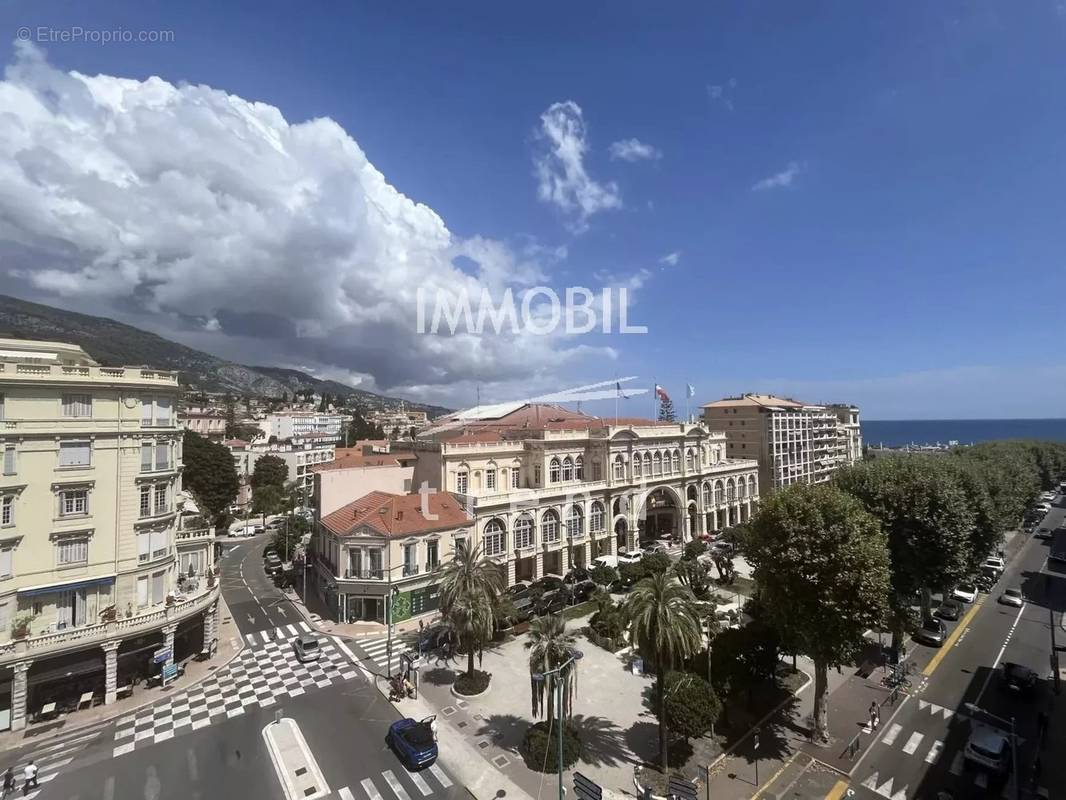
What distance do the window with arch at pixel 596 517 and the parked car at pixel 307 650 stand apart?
104 feet

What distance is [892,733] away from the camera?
25.5 metres

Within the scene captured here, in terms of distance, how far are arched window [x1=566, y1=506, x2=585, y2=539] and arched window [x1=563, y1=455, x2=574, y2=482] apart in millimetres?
3934

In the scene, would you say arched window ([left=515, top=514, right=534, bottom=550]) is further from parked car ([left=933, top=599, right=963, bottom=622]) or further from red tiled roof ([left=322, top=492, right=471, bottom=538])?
parked car ([left=933, top=599, right=963, bottom=622])

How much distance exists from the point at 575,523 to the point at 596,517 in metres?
3.64

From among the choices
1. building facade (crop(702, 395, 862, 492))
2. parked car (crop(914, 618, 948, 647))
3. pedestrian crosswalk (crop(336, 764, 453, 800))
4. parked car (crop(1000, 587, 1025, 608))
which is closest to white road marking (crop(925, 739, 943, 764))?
parked car (crop(914, 618, 948, 647))

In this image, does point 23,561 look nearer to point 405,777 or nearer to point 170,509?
point 170,509

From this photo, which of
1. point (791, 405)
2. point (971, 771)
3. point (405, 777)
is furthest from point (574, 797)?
point (791, 405)

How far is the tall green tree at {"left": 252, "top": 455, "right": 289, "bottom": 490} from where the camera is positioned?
299ft

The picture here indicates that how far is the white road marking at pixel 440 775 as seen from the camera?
22.2 meters

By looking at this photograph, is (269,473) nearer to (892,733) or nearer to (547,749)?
(547,749)

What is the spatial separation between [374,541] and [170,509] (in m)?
14.2

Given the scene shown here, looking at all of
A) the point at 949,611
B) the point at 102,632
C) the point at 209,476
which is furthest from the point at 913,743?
the point at 209,476

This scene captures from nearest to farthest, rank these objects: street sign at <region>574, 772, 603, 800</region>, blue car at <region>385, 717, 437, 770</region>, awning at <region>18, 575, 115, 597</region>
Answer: street sign at <region>574, 772, 603, 800</region>
blue car at <region>385, 717, 437, 770</region>
awning at <region>18, 575, 115, 597</region>

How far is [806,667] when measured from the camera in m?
32.8
